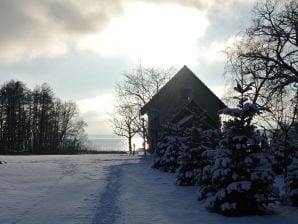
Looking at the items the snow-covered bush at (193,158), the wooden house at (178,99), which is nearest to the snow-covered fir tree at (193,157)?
the snow-covered bush at (193,158)

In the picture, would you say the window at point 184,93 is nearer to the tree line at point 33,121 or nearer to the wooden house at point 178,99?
the wooden house at point 178,99

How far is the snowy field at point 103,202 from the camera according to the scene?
11.1 m

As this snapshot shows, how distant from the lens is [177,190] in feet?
54.9

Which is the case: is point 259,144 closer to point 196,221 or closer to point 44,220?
point 196,221

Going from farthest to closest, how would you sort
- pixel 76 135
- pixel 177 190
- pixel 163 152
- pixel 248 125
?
pixel 76 135, pixel 163 152, pixel 177 190, pixel 248 125

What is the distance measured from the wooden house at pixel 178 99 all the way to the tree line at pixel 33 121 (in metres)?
33.7

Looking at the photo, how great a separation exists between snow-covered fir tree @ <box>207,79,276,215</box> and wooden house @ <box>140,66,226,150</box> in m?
29.6

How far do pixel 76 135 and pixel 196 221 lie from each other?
311ft

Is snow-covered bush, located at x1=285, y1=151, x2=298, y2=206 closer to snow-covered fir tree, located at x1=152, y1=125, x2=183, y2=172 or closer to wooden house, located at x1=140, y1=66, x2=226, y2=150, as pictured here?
snow-covered fir tree, located at x1=152, y1=125, x2=183, y2=172

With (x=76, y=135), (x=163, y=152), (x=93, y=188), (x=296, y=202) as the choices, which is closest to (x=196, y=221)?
(x=296, y=202)

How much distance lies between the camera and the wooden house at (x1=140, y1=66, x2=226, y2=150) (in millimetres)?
42969

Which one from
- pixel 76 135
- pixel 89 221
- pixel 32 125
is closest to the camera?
pixel 89 221

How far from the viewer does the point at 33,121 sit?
86125mm

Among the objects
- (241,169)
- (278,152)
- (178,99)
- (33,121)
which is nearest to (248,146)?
(241,169)
